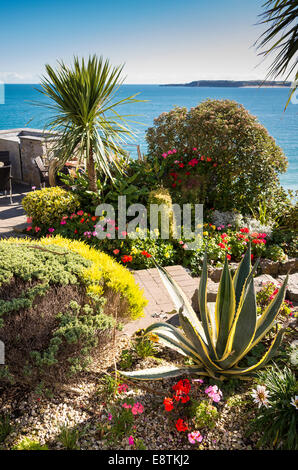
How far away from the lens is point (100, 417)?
2037 mm

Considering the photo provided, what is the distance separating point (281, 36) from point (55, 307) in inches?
122

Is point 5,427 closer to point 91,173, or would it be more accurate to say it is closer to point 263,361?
point 263,361

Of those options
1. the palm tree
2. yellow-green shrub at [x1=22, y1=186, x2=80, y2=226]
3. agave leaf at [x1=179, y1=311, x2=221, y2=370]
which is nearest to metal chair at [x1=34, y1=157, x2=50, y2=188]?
yellow-green shrub at [x1=22, y1=186, x2=80, y2=226]

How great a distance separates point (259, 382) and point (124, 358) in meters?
0.95

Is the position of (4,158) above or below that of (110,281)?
above

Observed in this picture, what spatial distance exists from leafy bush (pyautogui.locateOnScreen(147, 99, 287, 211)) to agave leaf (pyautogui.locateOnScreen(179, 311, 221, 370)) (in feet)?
13.9

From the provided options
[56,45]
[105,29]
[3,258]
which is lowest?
[3,258]

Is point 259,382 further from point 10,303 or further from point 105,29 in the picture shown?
point 105,29

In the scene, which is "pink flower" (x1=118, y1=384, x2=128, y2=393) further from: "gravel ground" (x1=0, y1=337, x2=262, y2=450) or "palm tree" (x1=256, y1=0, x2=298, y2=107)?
"palm tree" (x1=256, y1=0, x2=298, y2=107)

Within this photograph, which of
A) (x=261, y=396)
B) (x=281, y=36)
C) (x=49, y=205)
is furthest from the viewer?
(x=49, y=205)

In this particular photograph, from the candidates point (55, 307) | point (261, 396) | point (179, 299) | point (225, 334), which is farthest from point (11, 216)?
point (261, 396)

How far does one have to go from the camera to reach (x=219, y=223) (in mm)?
5750

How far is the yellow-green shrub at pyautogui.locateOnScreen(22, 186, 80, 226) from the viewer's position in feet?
17.0
